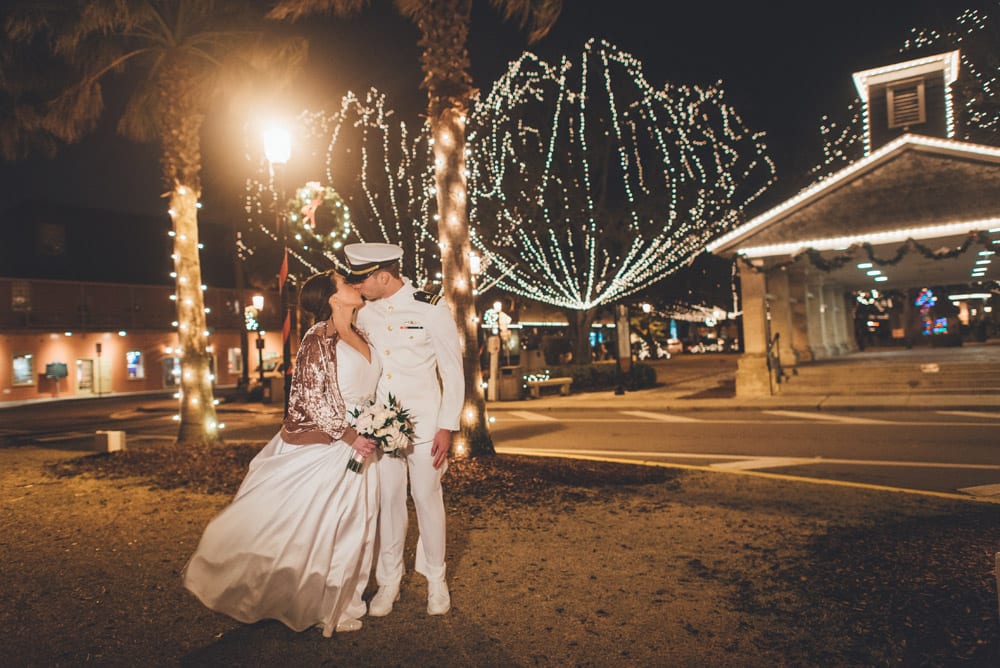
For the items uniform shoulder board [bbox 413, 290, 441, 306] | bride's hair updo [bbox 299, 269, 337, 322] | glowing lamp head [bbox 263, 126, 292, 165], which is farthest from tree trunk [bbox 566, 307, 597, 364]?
bride's hair updo [bbox 299, 269, 337, 322]

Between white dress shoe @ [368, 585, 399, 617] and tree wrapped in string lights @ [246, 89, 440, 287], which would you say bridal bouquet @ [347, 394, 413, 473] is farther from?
tree wrapped in string lights @ [246, 89, 440, 287]

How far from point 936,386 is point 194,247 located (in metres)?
17.7

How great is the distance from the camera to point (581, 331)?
97.3 ft

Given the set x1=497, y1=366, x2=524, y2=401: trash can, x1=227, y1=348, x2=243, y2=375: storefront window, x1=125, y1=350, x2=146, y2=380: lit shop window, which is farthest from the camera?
x1=227, y1=348, x2=243, y2=375: storefront window

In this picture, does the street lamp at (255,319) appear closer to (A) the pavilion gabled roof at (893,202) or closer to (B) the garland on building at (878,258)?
(A) the pavilion gabled roof at (893,202)

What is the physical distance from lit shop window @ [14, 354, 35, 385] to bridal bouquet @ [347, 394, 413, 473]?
40774 mm

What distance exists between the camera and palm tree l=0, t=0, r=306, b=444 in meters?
11.3

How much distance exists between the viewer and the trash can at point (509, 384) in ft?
72.2

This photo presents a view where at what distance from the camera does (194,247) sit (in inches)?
468

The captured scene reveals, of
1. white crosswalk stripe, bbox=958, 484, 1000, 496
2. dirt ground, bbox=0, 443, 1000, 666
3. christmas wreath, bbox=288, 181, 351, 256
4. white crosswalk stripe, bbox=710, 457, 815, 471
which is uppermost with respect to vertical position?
christmas wreath, bbox=288, 181, 351, 256

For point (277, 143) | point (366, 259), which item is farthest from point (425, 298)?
point (277, 143)

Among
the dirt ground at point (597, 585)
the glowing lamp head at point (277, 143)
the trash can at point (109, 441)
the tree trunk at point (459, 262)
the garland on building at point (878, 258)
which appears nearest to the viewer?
the dirt ground at point (597, 585)

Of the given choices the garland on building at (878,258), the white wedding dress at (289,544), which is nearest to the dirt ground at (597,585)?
the white wedding dress at (289,544)

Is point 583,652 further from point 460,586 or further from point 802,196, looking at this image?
point 802,196
